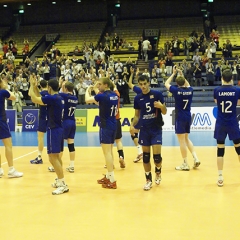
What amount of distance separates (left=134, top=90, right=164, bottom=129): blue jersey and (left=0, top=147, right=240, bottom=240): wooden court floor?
116 cm

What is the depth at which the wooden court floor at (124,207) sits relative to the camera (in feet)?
15.0

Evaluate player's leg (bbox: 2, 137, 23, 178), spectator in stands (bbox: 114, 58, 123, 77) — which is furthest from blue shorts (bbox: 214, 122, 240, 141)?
spectator in stands (bbox: 114, 58, 123, 77)

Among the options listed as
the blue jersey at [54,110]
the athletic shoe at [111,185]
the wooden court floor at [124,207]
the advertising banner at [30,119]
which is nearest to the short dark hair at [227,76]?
the wooden court floor at [124,207]

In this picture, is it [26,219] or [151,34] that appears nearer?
[26,219]

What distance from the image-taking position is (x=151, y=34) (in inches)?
1148

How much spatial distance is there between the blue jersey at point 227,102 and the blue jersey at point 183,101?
1.36 m

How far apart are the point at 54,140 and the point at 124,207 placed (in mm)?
1685

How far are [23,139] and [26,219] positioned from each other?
1006 centimetres

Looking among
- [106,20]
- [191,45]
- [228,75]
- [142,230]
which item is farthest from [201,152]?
[106,20]

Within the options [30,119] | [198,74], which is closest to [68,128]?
A: [30,119]

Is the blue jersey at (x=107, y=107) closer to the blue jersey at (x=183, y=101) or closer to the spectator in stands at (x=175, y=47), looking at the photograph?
the blue jersey at (x=183, y=101)

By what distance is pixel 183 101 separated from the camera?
26.9ft

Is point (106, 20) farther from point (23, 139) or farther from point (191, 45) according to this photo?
point (23, 139)

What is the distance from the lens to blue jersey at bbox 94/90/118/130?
22.1 feet
